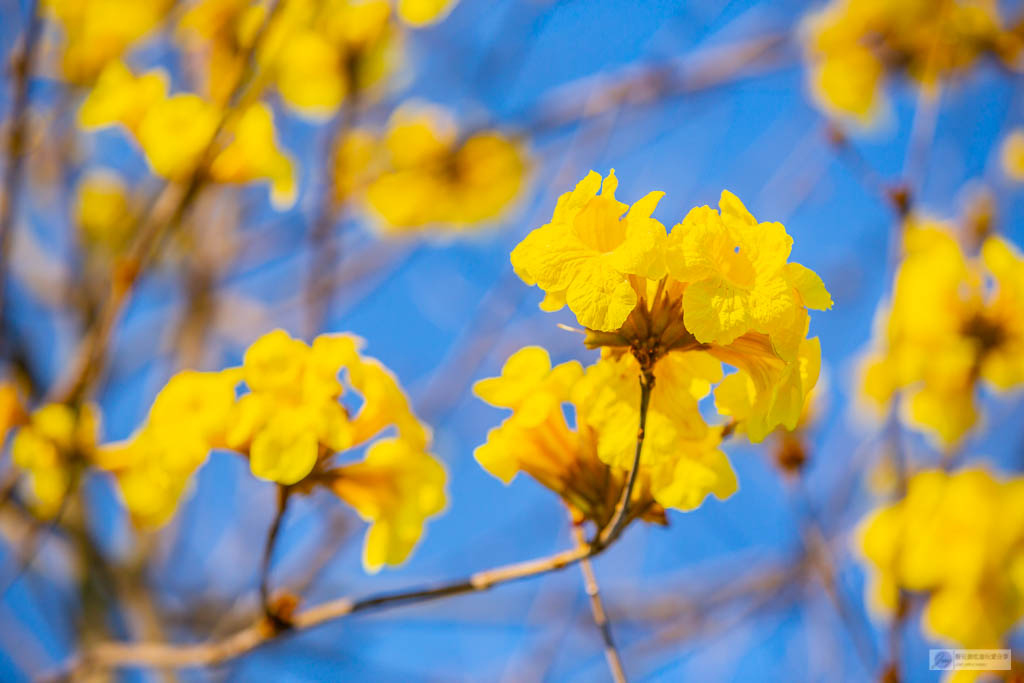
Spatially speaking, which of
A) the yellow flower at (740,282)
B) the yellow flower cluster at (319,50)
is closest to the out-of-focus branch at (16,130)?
the yellow flower cluster at (319,50)

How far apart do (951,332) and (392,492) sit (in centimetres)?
123

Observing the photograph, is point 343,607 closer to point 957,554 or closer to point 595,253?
point 595,253

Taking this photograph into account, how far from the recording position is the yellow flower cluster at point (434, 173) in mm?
2645

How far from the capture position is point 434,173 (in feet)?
8.91

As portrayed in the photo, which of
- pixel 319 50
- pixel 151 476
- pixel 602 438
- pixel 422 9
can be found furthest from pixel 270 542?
pixel 319 50

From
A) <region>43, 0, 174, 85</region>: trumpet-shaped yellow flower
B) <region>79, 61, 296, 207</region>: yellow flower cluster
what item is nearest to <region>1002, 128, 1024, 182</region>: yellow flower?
<region>79, 61, 296, 207</region>: yellow flower cluster

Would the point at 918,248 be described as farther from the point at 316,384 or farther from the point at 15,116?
the point at 15,116

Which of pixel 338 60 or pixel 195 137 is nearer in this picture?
pixel 195 137

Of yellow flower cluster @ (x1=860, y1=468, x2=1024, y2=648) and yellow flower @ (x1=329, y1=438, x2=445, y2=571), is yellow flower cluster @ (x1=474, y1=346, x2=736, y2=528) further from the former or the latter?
yellow flower cluster @ (x1=860, y1=468, x2=1024, y2=648)

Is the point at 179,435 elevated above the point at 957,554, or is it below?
above

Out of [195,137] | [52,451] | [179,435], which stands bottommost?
[52,451]

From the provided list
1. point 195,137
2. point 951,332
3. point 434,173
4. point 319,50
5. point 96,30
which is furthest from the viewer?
point 434,173

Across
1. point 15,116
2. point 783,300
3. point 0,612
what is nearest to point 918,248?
point 783,300

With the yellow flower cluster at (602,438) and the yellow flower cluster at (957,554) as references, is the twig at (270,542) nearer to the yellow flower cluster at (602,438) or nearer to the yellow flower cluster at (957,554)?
the yellow flower cluster at (602,438)
